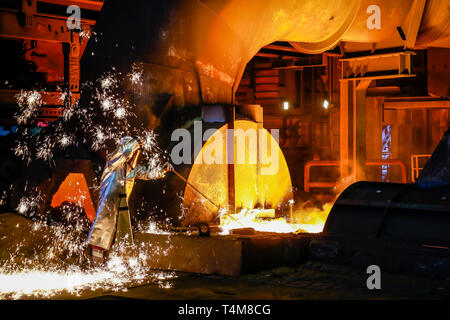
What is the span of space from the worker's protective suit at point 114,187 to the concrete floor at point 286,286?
646mm

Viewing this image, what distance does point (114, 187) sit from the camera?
230 inches

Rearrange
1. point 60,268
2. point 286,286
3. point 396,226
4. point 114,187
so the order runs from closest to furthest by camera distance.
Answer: point 286,286 < point 396,226 < point 114,187 < point 60,268

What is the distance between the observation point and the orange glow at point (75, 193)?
7445mm

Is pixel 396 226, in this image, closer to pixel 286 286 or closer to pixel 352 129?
pixel 286 286

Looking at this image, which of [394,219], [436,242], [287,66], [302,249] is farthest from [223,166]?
[287,66]

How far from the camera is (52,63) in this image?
9594mm

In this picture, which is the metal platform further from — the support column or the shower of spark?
the support column

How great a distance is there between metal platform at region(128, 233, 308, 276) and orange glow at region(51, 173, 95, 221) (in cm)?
167

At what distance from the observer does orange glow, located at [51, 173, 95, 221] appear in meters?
7.45

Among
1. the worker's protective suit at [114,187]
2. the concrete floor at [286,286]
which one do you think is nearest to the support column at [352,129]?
the concrete floor at [286,286]

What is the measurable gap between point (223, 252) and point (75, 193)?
308cm

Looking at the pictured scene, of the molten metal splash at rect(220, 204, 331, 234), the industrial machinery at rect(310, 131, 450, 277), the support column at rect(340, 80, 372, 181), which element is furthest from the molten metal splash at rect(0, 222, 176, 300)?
the support column at rect(340, 80, 372, 181)

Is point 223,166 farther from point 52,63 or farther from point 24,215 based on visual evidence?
point 52,63

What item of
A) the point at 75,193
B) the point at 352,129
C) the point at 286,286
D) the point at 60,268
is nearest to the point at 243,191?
the point at 75,193
